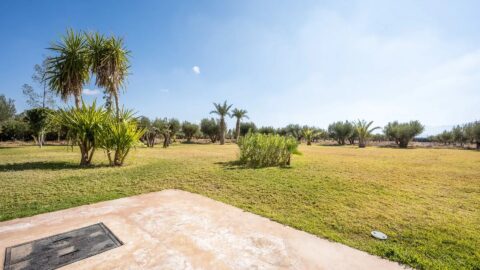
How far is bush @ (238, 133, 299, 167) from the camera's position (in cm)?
996

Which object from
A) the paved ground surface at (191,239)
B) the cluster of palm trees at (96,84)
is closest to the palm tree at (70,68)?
the cluster of palm trees at (96,84)

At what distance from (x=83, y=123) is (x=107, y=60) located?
5.01 metres

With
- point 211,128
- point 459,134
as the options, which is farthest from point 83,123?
point 459,134

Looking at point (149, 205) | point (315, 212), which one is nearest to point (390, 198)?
point (315, 212)

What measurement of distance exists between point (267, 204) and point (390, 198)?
9.86 ft

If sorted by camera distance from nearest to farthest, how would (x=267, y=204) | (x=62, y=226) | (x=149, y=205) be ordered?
1. (x=62, y=226)
2. (x=149, y=205)
3. (x=267, y=204)

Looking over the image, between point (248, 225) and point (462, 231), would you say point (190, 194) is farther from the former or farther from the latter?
point (462, 231)

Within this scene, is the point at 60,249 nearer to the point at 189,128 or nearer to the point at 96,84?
the point at 96,84

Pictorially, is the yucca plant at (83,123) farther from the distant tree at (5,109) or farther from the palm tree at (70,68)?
the distant tree at (5,109)

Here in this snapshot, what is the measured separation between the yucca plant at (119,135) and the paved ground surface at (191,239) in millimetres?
5269

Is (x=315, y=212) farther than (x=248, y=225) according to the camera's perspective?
Yes

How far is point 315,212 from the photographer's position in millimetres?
4410

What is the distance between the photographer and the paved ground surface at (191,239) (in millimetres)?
2498

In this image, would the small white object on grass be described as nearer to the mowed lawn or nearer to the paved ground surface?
the mowed lawn
